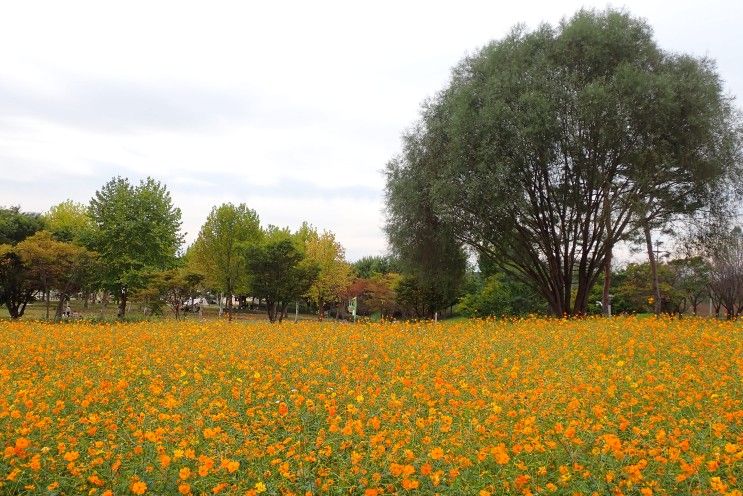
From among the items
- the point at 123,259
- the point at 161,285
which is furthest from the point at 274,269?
the point at 123,259

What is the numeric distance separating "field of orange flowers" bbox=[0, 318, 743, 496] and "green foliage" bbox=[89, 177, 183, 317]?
22.7 meters

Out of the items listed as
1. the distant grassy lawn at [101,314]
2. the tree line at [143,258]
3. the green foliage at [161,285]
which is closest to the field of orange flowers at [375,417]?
the tree line at [143,258]

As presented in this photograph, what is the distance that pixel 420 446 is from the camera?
5.04 m

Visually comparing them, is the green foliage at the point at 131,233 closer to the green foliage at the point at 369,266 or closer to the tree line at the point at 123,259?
the tree line at the point at 123,259

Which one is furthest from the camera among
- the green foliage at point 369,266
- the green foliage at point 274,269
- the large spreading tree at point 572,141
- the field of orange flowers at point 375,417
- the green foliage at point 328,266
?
the green foliage at point 369,266

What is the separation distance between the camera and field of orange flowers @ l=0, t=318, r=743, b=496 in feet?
14.6

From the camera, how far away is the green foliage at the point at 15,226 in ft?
122

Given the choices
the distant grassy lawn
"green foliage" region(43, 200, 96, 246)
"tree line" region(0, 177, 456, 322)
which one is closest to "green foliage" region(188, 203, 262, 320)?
"tree line" region(0, 177, 456, 322)

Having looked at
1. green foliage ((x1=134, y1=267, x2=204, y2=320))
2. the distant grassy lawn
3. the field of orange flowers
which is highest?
green foliage ((x1=134, y1=267, x2=204, y2=320))

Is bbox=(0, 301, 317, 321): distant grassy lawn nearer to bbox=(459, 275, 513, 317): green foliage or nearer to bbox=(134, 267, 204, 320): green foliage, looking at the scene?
bbox=(134, 267, 204, 320): green foliage

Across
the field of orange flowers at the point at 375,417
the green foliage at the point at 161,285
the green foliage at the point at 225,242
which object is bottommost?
the field of orange flowers at the point at 375,417

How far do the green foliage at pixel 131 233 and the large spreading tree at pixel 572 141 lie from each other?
753 inches

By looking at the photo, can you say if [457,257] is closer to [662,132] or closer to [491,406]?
[662,132]

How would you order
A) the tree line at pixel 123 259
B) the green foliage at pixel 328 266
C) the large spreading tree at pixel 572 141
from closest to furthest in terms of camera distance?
the large spreading tree at pixel 572 141 < the tree line at pixel 123 259 < the green foliage at pixel 328 266
